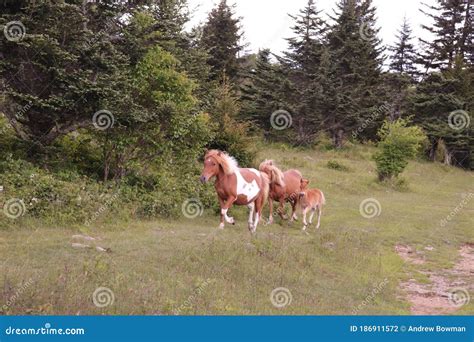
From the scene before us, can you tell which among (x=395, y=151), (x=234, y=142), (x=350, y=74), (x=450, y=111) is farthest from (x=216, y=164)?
(x=450, y=111)

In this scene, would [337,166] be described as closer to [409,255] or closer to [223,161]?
[409,255]

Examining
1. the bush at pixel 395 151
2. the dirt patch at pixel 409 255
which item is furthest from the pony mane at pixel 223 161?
the bush at pixel 395 151

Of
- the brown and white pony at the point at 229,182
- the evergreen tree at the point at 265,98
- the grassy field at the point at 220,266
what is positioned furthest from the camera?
the evergreen tree at the point at 265,98

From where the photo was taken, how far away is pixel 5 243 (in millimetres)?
11703

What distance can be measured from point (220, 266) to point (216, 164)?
468 centimetres

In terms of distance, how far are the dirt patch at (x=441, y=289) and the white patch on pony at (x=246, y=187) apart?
17.5 ft

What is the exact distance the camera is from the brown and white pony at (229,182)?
14969 millimetres

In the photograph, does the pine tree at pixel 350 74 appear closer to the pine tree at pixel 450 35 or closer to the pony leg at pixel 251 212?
the pine tree at pixel 450 35

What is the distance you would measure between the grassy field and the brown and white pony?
3.25ft

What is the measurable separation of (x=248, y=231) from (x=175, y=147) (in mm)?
5734

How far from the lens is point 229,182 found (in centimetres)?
1522

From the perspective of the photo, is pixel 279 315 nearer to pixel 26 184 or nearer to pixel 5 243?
pixel 5 243

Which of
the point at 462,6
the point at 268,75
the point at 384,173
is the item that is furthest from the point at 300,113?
the point at 462,6

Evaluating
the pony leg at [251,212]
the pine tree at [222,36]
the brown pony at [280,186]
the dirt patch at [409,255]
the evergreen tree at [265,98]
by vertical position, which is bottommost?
the dirt patch at [409,255]
